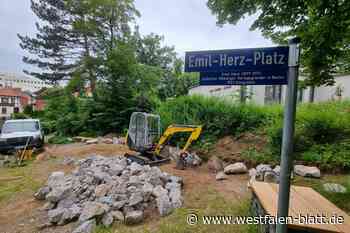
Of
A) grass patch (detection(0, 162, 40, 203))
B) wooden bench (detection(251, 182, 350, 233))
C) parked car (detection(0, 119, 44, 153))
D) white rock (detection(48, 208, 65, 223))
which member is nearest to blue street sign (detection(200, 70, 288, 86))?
wooden bench (detection(251, 182, 350, 233))

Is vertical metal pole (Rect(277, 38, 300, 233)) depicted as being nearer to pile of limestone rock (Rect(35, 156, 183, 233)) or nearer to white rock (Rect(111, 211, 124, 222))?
pile of limestone rock (Rect(35, 156, 183, 233))

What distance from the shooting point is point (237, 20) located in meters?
3.75

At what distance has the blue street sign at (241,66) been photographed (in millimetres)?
1416

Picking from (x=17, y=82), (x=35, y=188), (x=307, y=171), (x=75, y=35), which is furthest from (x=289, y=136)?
(x=17, y=82)

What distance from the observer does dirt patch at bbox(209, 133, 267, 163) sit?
540 cm

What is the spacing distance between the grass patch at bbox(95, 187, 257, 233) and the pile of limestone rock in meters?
0.14

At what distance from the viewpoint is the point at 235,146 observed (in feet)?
19.2

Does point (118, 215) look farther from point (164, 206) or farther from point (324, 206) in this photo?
point (324, 206)

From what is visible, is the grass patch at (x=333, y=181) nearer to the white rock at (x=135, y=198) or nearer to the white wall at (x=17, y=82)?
the white rock at (x=135, y=198)

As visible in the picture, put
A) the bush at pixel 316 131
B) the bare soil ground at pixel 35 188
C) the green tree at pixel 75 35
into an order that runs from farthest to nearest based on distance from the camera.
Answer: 1. the green tree at pixel 75 35
2. the bush at pixel 316 131
3. the bare soil ground at pixel 35 188

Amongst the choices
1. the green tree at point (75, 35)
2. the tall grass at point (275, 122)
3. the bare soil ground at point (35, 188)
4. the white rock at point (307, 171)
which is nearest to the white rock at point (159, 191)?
the bare soil ground at point (35, 188)

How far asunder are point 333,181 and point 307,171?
429 mm

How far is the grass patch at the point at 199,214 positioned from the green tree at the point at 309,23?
2.21 m

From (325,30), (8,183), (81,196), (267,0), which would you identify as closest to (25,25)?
(8,183)
